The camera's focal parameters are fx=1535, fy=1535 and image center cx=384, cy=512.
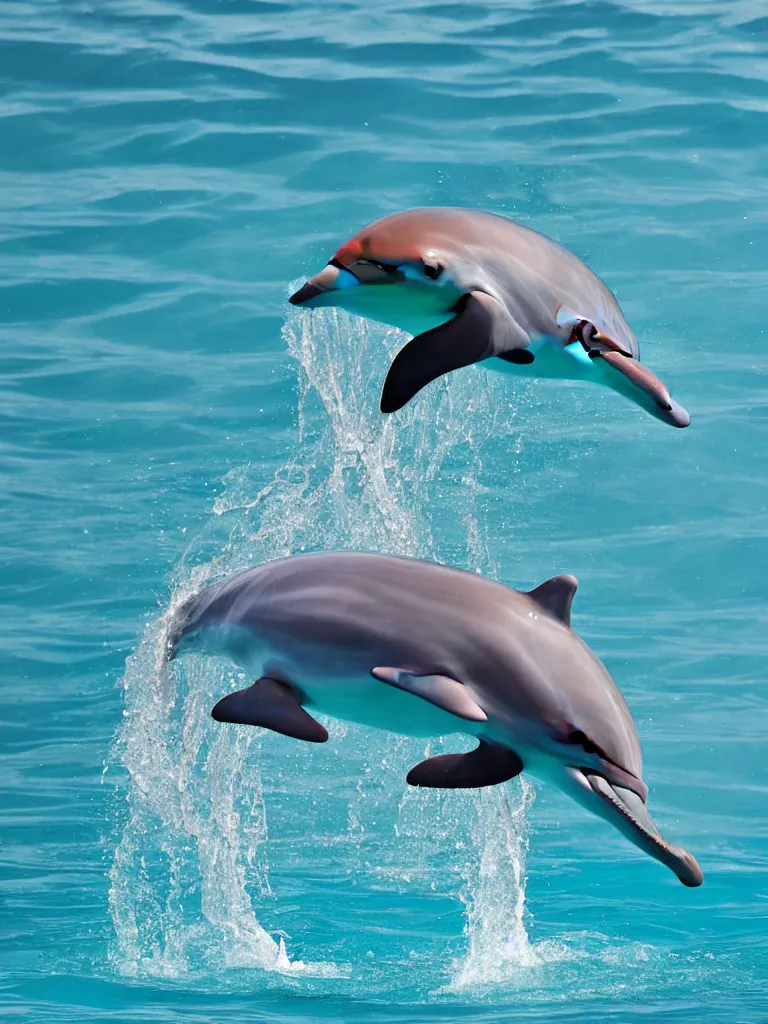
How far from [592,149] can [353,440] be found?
293 inches

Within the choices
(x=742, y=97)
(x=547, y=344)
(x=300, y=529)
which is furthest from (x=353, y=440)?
(x=742, y=97)

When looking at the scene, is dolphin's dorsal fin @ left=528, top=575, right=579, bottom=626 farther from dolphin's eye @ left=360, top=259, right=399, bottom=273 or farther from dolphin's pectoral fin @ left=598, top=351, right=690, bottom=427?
dolphin's eye @ left=360, top=259, right=399, bottom=273

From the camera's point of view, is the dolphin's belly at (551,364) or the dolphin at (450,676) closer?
the dolphin at (450,676)

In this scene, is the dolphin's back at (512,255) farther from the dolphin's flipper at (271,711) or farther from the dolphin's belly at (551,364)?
the dolphin's flipper at (271,711)

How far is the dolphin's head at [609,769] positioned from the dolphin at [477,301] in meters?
1.21

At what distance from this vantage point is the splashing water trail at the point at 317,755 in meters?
11.1

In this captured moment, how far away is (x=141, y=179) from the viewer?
17766mm

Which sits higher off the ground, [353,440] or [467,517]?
[353,440]

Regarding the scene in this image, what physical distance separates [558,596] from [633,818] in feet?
3.20

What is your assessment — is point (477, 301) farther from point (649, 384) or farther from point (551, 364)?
point (649, 384)

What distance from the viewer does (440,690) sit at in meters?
5.56

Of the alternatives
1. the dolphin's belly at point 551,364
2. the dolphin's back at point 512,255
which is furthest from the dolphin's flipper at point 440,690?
the dolphin's back at point 512,255

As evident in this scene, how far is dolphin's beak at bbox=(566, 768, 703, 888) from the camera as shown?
17.2 ft

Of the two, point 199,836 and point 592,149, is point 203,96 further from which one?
point 199,836
